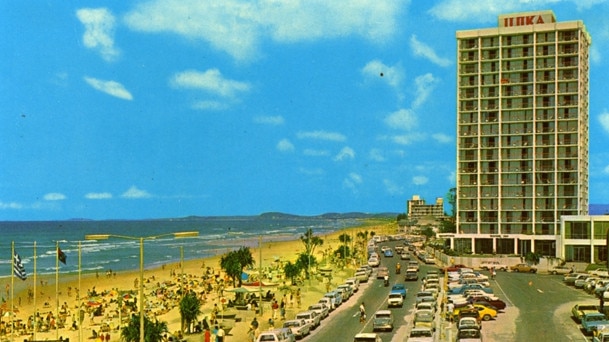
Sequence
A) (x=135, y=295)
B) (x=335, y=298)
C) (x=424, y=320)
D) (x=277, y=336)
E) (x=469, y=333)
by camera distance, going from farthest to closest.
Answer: (x=135, y=295) < (x=335, y=298) < (x=424, y=320) < (x=277, y=336) < (x=469, y=333)

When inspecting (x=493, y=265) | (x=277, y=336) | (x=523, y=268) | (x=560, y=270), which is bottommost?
(x=523, y=268)

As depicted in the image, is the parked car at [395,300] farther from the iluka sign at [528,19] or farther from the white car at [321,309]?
the iluka sign at [528,19]

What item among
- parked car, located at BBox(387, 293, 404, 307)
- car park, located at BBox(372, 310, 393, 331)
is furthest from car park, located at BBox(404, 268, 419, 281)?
car park, located at BBox(372, 310, 393, 331)

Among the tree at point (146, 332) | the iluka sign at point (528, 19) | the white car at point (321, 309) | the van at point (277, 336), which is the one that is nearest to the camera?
the van at point (277, 336)

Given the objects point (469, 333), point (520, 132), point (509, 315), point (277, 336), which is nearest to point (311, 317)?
point (277, 336)

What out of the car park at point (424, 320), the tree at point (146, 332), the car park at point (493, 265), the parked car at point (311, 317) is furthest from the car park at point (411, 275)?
the tree at point (146, 332)

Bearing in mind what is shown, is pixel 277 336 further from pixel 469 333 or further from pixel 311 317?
pixel 469 333

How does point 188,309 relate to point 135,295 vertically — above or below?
above
